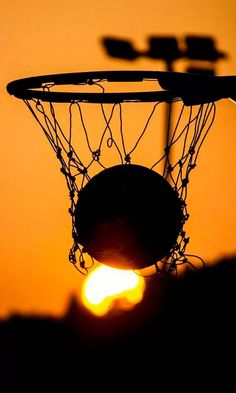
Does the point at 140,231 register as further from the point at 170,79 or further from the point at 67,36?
the point at 67,36

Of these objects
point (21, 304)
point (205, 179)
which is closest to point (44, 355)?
point (21, 304)

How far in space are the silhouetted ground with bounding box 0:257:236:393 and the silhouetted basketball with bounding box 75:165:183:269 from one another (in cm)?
199

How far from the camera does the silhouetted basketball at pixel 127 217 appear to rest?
194 cm

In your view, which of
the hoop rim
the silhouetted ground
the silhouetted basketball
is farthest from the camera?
the silhouetted ground

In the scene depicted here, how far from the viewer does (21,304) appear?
12.3 feet

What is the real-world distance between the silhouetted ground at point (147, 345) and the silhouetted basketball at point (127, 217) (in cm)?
199

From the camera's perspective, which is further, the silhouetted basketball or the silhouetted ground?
the silhouetted ground

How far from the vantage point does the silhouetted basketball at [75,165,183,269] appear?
6.35ft

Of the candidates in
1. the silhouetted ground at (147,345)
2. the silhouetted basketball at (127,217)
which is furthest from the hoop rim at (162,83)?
the silhouetted ground at (147,345)

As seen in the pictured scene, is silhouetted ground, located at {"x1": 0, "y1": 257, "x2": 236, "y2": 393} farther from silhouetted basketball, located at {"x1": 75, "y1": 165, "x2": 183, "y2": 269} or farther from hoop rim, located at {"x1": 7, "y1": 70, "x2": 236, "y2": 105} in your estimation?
hoop rim, located at {"x1": 7, "y1": 70, "x2": 236, "y2": 105}

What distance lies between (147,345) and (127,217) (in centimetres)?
262

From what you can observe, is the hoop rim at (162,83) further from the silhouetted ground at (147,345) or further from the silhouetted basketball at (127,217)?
the silhouetted ground at (147,345)

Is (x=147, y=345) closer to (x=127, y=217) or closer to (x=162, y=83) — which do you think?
(x=127, y=217)

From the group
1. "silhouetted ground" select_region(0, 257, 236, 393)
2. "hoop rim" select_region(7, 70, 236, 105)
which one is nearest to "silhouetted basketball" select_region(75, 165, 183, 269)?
"hoop rim" select_region(7, 70, 236, 105)
